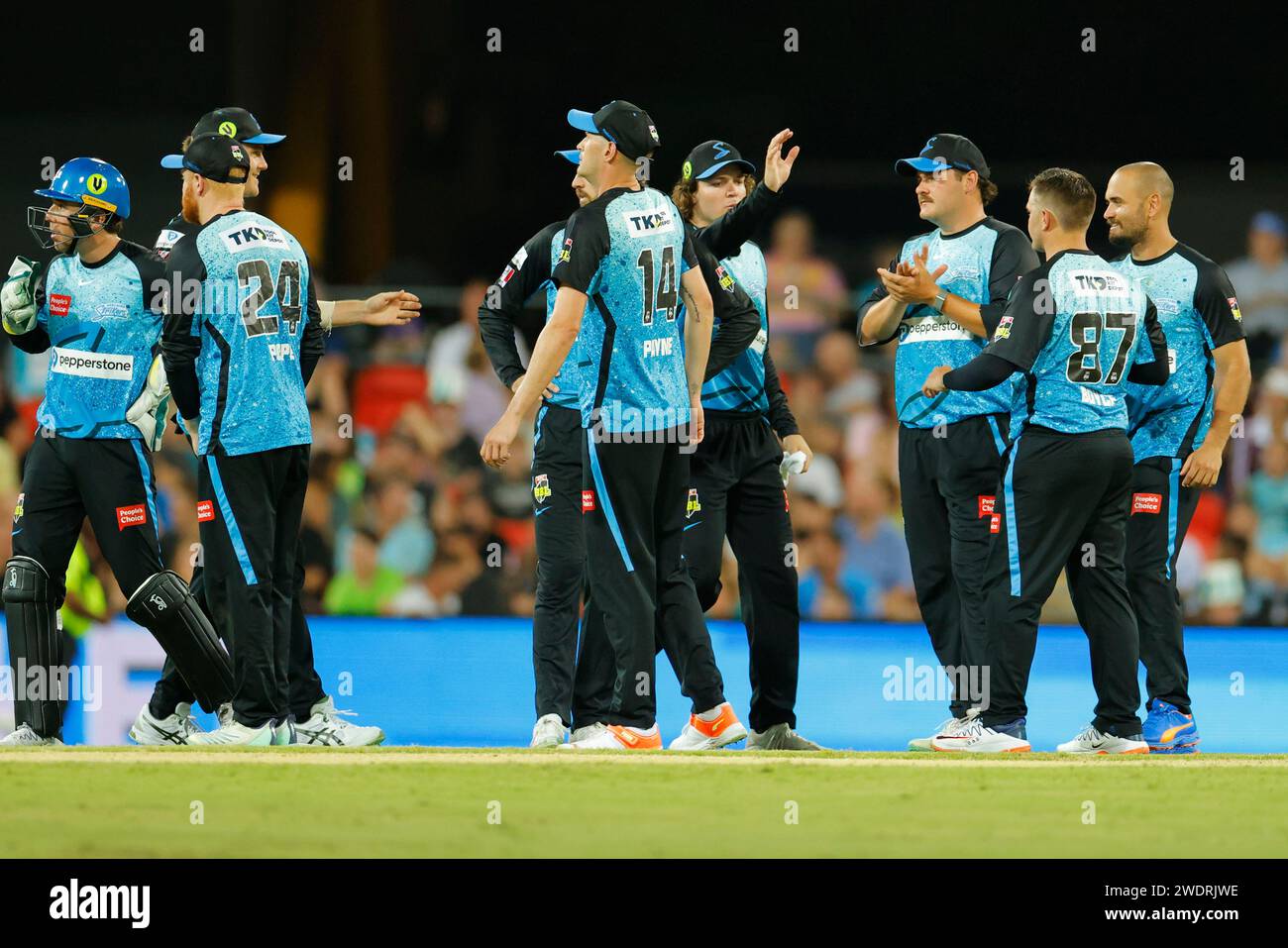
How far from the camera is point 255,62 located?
1468 centimetres

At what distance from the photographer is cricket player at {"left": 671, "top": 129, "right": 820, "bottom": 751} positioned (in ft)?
21.7

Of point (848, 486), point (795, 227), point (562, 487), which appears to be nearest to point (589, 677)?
point (562, 487)

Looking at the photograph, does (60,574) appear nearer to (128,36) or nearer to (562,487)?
Result: (562,487)

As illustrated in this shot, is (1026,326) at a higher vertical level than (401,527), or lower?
higher

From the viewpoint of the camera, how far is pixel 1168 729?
271 inches

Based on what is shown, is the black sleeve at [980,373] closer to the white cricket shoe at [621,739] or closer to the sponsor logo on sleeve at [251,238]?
the white cricket shoe at [621,739]

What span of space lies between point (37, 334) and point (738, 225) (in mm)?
2630

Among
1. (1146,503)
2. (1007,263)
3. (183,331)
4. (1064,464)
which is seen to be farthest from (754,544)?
(183,331)

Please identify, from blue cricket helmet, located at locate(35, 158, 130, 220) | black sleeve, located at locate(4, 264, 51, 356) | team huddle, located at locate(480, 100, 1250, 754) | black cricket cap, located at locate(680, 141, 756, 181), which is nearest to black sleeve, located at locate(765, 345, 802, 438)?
team huddle, located at locate(480, 100, 1250, 754)

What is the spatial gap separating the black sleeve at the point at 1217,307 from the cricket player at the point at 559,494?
1796 mm

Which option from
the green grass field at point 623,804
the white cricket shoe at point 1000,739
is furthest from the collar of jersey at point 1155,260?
the green grass field at point 623,804

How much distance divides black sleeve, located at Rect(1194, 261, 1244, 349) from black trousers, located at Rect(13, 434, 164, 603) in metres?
4.11

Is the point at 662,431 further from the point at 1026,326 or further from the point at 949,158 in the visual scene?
the point at 949,158

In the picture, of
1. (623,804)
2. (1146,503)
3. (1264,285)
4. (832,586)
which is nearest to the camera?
(623,804)
